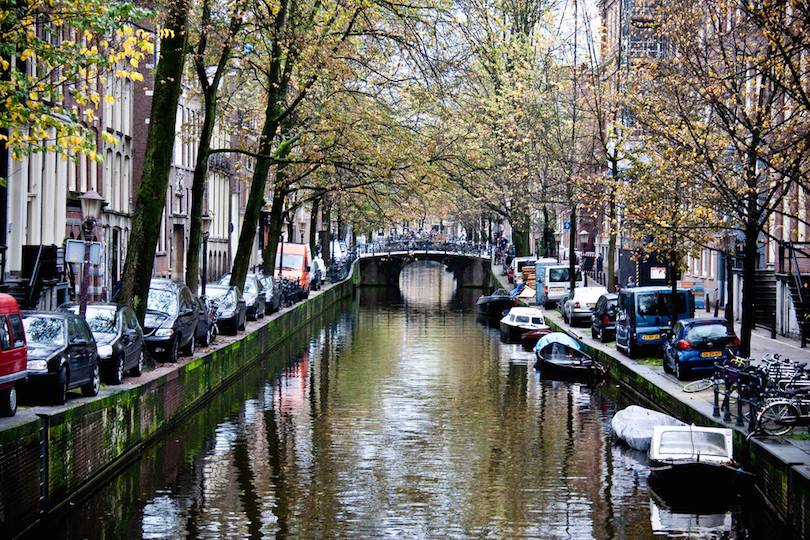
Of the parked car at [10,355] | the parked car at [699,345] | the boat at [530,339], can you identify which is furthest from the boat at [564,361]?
the parked car at [10,355]

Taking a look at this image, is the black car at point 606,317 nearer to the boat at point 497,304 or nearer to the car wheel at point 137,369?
the car wheel at point 137,369

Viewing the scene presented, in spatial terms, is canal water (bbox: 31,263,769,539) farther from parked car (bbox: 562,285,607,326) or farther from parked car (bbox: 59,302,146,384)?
parked car (bbox: 562,285,607,326)

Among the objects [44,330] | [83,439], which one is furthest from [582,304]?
[83,439]

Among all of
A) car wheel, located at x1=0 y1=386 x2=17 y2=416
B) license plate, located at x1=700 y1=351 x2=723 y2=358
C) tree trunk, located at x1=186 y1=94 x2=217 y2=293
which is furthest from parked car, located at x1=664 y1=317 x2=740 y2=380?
car wheel, located at x1=0 y1=386 x2=17 y2=416

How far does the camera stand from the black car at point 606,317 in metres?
37.8

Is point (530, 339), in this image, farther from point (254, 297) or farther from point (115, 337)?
point (115, 337)

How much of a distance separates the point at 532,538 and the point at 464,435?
8.36 meters

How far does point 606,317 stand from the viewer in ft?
124

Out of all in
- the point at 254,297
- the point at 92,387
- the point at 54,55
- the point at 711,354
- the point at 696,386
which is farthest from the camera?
the point at 254,297

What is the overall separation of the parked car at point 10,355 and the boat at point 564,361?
20.5 m

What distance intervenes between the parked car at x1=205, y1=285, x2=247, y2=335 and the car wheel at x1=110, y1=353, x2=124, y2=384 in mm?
13129

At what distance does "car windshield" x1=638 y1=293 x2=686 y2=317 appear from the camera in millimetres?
32688

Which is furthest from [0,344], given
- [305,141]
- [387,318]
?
[387,318]

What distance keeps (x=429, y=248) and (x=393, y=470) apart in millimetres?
74653
